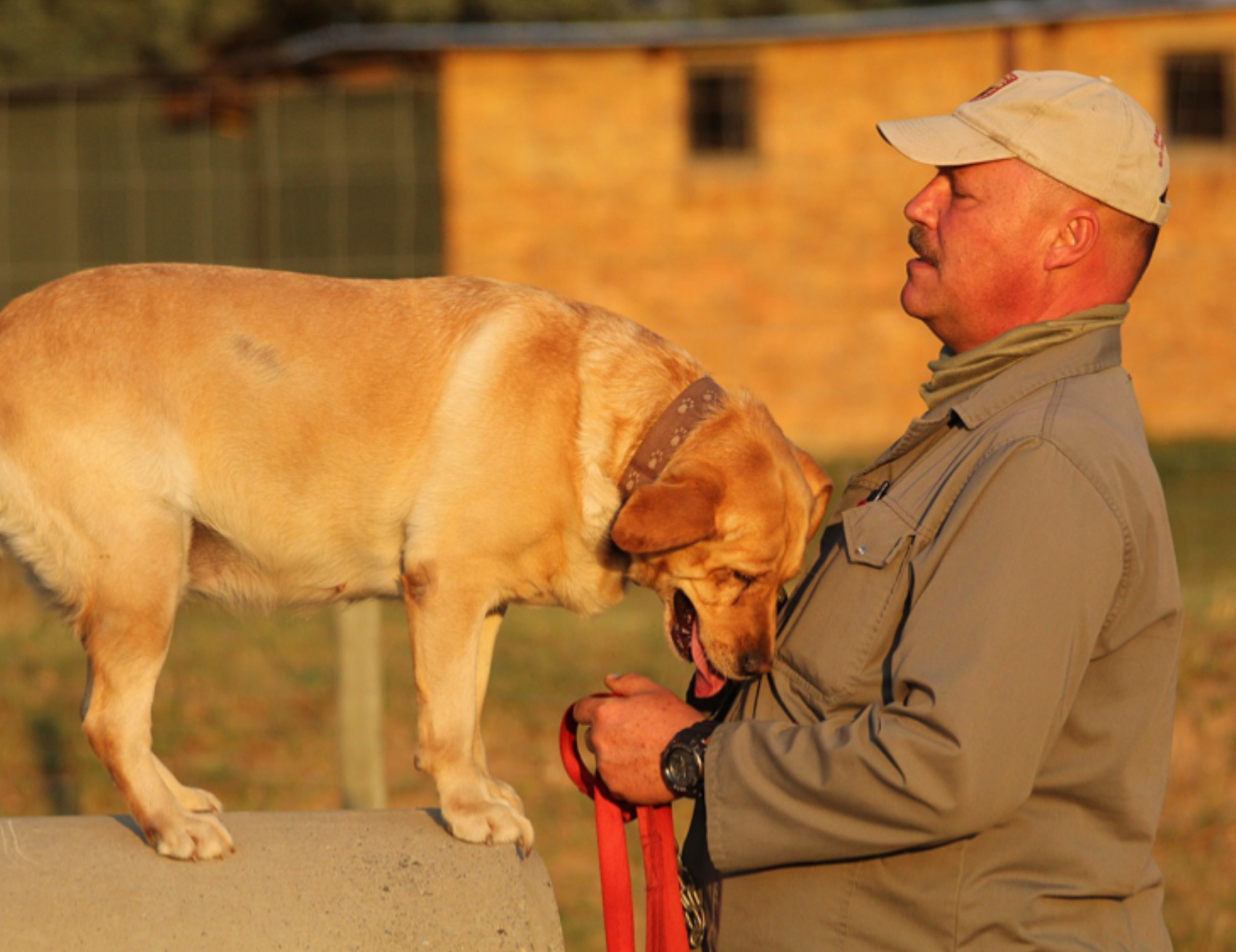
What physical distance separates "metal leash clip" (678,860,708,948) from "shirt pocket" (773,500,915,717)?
18.4 inches

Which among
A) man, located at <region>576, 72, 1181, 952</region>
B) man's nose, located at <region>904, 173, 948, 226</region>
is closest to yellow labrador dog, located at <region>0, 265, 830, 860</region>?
man, located at <region>576, 72, 1181, 952</region>

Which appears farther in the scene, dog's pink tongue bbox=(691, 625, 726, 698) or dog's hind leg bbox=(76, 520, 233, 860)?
dog's pink tongue bbox=(691, 625, 726, 698)

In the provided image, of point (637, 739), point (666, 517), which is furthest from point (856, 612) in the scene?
point (666, 517)

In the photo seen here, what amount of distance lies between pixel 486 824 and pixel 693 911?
18.6 inches

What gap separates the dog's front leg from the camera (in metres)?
2.98

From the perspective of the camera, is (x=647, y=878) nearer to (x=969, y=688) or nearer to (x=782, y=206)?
(x=969, y=688)

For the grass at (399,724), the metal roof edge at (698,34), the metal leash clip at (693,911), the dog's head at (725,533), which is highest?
the metal roof edge at (698,34)

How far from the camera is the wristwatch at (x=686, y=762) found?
7.91 ft

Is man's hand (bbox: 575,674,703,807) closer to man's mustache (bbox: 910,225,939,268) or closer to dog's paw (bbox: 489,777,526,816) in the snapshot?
dog's paw (bbox: 489,777,526,816)

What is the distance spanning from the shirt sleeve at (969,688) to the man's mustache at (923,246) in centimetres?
50

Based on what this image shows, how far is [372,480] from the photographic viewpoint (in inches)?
124

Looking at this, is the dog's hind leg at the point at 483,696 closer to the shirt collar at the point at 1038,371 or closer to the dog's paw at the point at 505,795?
the dog's paw at the point at 505,795

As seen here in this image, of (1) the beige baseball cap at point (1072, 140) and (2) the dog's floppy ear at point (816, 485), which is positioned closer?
(1) the beige baseball cap at point (1072, 140)

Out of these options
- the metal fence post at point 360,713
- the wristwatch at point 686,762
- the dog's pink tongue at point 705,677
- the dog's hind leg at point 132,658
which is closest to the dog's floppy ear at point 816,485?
the dog's pink tongue at point 705,677
